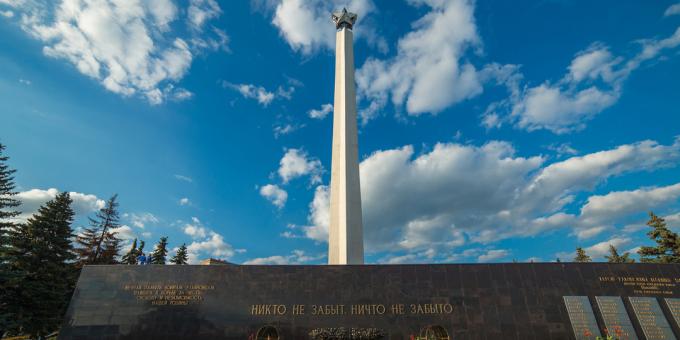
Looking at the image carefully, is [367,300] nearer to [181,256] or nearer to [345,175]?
[345,175]

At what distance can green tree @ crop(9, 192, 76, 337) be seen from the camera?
22.0 m

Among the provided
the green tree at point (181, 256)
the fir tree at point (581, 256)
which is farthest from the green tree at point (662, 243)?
the green tree at point (181, 256)

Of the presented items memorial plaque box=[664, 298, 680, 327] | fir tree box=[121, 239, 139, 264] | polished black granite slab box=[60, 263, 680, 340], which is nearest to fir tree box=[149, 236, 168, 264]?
fir tree box=[121, 239, 139, 264]

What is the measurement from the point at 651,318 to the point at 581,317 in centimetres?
304

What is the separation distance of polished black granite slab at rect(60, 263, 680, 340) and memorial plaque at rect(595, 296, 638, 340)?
0.08 meters

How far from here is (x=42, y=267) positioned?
2320 centimetres

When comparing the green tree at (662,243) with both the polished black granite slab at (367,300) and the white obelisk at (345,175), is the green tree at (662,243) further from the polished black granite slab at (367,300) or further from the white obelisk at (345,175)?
the white obelisk at (345,175)

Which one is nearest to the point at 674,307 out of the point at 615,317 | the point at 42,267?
the point at 615,317

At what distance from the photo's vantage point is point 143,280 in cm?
1600

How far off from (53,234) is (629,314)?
34.7m

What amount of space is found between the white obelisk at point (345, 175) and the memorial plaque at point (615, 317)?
1220 centimetres

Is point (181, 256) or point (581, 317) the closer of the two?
point (581, 317)

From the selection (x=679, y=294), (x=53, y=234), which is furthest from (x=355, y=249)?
(x=53, y=234)

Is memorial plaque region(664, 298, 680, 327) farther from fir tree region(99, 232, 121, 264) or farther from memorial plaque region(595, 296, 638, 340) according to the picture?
fir tree region(99, 232, 121, 264)
